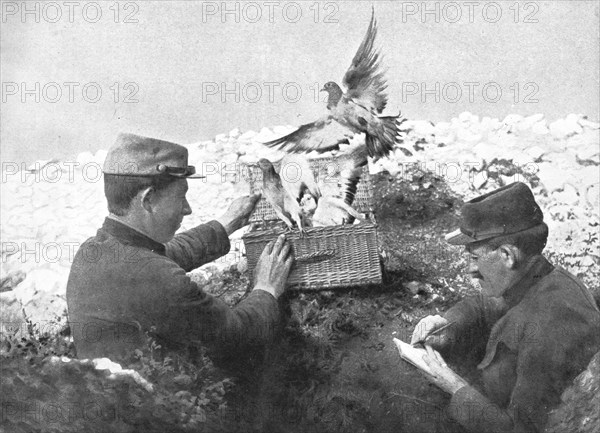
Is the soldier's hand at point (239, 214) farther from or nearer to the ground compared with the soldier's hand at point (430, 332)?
farther from the ground

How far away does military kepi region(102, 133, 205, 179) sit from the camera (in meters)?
6.49

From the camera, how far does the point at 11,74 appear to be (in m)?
6.97

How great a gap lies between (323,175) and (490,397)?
1510 millimetres

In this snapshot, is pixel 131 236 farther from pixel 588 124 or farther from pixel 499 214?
pixel 588 124

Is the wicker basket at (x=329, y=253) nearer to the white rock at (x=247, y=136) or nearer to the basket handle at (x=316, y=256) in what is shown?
the basket handle at (x=316, y=256)

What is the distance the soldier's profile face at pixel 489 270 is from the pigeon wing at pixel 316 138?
0.96 meters

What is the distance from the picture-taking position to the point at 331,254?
646cm

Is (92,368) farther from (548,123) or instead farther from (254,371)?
(548,123)

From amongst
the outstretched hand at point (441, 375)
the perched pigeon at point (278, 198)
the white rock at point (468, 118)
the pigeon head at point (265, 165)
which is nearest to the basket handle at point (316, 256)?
the perched pigeon at point (278, 198)

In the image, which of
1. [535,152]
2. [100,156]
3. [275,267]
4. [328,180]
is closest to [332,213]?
[328,180]

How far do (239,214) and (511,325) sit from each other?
→ 162 centimetres

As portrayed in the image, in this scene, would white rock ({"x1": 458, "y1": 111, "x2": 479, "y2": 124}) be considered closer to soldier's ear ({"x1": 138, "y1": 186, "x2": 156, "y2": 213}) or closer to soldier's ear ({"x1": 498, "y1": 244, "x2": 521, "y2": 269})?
soldier's ear ({"x1": 498, "y1": 244, "x2": 521, "y2": 269})

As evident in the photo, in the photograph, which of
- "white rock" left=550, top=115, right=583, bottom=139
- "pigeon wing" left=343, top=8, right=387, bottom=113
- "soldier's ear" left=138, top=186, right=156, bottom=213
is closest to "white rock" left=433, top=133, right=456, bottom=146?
"pigeon wing" left=343, top=8, right=387, bottom=113

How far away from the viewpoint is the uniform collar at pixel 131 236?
6.36 metres
